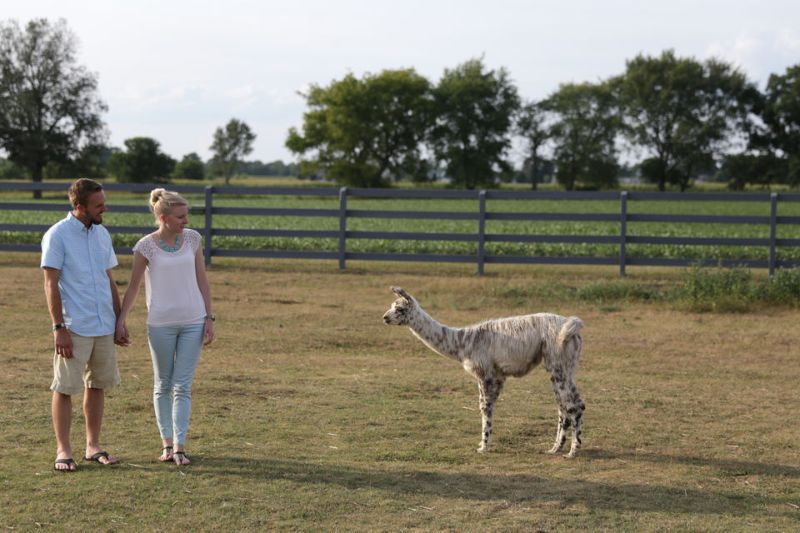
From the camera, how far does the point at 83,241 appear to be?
20.2ft

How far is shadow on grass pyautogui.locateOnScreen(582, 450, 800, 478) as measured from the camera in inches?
257

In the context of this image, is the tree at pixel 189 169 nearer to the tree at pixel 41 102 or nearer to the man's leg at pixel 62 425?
the tree at pixel 41 102

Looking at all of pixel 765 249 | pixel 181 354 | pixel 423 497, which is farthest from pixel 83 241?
pixel 765 249

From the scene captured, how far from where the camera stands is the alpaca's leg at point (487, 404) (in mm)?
7016

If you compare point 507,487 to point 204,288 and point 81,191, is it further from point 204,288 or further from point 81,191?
point 81,191

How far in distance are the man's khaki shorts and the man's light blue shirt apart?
7cm

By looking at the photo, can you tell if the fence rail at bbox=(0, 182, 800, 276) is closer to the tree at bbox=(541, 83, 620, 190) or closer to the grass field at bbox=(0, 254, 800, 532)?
the grass field at bbox=(0, 254, 800, 532)

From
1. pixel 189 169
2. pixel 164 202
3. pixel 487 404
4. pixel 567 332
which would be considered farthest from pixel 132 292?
pixel 189 169

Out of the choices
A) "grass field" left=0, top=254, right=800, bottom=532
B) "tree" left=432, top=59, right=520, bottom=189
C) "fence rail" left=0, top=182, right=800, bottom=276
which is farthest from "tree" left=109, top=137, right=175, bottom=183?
"grass field" left=0, top=254, right=800, bottom=532

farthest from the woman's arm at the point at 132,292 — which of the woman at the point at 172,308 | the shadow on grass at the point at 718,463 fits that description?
the shadow on grass at the point at 718,463

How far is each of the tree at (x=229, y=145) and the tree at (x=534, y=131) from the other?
39.9m

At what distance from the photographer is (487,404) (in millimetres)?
7137

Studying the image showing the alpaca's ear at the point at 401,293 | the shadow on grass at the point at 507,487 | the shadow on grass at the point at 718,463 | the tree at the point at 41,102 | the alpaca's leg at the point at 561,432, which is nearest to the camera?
the shadow on grass at the point at 507,487

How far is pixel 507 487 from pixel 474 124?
80.8 metres
